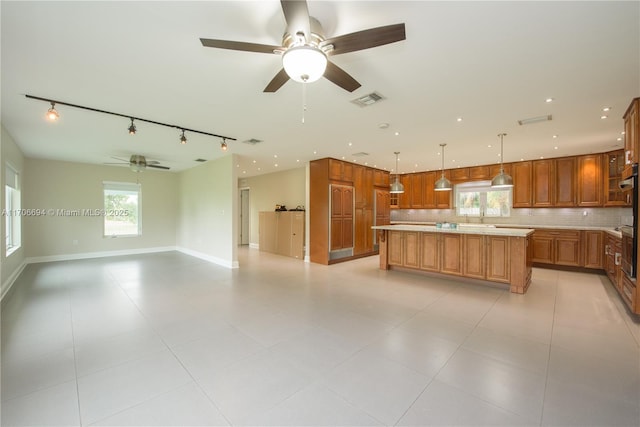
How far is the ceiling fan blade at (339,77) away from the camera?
2.13 metres

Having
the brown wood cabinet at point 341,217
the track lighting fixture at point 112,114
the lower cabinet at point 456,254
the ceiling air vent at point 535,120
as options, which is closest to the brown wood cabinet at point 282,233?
the brown wood cabinet at point 341,217

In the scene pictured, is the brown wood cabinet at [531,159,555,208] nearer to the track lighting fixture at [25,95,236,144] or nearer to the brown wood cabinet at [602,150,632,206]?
the brown wood cabinet at [602,150,632,206]

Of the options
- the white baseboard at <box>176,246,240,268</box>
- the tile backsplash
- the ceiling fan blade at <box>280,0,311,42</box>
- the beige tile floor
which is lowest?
the beige tile floor

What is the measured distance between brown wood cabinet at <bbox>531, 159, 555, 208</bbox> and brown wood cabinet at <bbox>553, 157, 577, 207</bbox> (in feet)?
0.25

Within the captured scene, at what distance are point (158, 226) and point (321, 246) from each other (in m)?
6.01

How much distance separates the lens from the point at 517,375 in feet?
7.11

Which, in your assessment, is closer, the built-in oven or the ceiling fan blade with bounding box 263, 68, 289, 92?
the ceiling fan blade with bounding box 263, 68, 289, 92

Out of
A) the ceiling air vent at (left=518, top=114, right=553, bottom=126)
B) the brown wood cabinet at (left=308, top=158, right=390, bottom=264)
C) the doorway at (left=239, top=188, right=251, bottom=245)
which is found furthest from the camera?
the doorway at (left=239, top=188, right=251, bottom=245)

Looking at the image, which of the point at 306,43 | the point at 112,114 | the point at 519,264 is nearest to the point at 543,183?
the point at 519,264

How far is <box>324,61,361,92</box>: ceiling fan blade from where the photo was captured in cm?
213

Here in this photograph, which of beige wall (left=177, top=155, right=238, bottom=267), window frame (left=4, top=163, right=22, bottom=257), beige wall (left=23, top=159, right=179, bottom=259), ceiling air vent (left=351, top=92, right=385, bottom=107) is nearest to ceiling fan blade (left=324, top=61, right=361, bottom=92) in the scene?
ceiling air vent (left=351, top=92, right=385, bottom=107)

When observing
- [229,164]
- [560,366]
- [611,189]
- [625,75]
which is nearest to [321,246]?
[229,164]

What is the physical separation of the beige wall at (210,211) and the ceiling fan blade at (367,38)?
5.10 meters

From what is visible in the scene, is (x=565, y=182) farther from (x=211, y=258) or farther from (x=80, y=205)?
(x=80, y=205)
